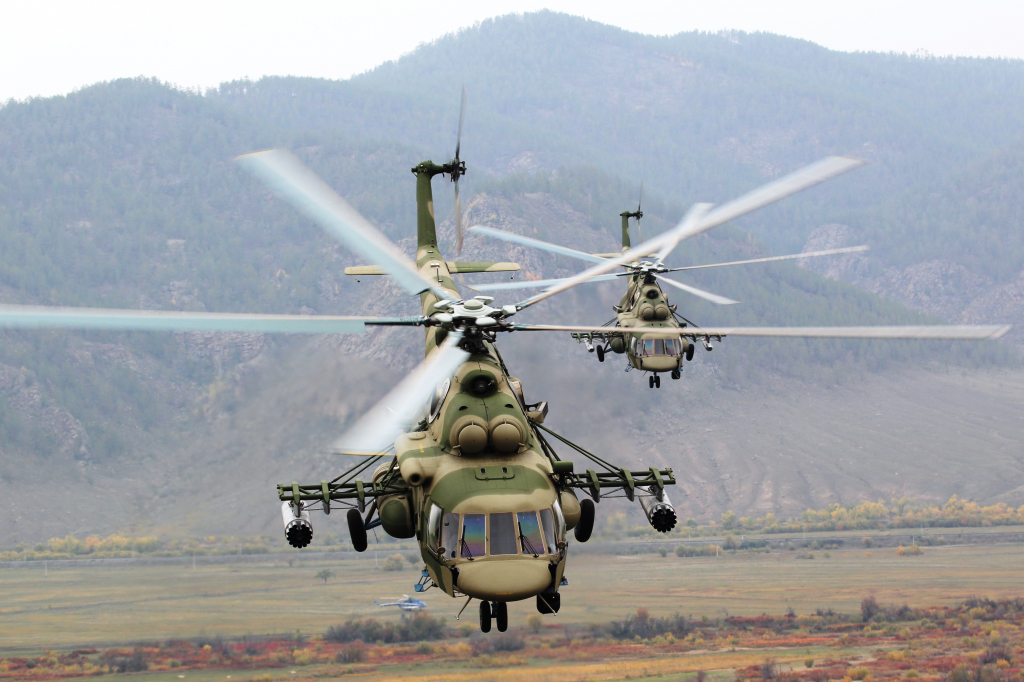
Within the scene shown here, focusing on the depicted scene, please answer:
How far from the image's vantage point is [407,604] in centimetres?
14362

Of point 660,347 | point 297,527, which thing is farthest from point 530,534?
point 660,347

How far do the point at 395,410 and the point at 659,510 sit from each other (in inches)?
368

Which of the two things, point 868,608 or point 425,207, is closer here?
point 425,207

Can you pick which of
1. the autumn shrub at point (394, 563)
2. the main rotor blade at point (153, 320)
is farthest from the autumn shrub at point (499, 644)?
the main rotor blade at point (153, 320)

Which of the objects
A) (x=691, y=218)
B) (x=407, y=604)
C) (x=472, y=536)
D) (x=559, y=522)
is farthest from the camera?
(x=407, y=604)

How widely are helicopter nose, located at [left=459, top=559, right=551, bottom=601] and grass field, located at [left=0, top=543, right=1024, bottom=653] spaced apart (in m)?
102

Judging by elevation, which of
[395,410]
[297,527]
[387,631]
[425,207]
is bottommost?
[387,631]

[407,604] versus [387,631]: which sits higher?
[407,604]

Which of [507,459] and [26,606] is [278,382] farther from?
[507,459]

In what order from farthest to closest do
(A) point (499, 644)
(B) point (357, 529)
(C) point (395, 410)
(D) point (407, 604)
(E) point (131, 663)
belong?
(D) point (407, 604) → (E) point (131, 663) → (A) point (499, 644) → (B) point (357, 529) → (C) point (395, 410)

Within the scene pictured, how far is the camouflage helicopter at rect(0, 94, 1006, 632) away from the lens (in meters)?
20.7

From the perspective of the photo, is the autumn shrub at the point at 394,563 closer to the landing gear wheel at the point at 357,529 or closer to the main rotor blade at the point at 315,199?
the landing gear wheel at the point at 357,529

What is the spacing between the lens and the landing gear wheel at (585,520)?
23.9 metres

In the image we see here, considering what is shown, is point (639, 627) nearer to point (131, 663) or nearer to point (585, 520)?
point (131, 663)
